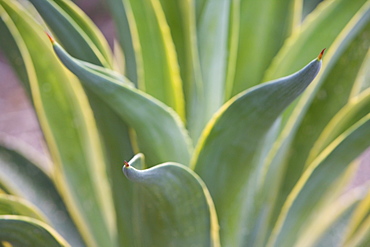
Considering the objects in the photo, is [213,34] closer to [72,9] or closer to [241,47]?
[241,47]

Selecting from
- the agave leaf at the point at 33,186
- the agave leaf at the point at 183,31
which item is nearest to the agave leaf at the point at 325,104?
the agave leaf at the point at 183,31

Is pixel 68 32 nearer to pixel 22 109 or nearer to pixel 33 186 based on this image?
pixel 33 186

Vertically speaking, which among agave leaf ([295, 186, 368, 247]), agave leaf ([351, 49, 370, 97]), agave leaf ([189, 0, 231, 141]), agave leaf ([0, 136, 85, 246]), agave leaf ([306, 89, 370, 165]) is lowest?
agave leaf ([295, 186, 368, 247])

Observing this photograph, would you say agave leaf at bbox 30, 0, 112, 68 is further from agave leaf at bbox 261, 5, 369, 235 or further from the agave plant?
agave leaf at bbox 261, 5, 369, 235

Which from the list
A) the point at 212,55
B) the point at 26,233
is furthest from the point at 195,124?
the point at 26,233

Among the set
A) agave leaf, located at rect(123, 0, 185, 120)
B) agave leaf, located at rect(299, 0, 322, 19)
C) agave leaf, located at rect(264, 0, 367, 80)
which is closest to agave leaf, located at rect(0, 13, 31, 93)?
agave leaf, located at rect(123, 0, 185, 120)

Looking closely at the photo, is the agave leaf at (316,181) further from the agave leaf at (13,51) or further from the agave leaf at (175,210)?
the agave leaf at (13,51)
